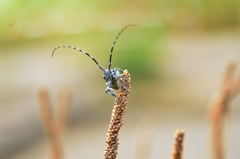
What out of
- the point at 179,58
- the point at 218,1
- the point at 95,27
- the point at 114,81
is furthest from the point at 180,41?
the point at 114,81

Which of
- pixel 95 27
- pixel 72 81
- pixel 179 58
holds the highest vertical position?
pixel 179 58

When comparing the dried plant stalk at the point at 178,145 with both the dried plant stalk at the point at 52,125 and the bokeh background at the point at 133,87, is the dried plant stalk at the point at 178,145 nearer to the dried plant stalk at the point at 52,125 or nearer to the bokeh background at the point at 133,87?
the dried plant stalk at the point at 52,125

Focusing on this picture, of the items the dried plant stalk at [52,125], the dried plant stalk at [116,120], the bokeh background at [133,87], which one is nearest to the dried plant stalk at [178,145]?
the dried plant stalk at [116,120]

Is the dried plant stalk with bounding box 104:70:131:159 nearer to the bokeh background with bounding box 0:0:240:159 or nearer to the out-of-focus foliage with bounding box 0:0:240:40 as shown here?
the out-of-focus foliage with bounding box 0:0:240:40

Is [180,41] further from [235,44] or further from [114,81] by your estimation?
[114,81]

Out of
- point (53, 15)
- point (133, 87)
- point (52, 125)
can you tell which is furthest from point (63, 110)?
point (133, 87)

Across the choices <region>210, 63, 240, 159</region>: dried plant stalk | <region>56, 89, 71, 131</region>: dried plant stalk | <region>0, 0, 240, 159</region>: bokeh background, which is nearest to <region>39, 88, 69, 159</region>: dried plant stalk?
<region>56, 89, 71, 131</region>: dried plant stalk
